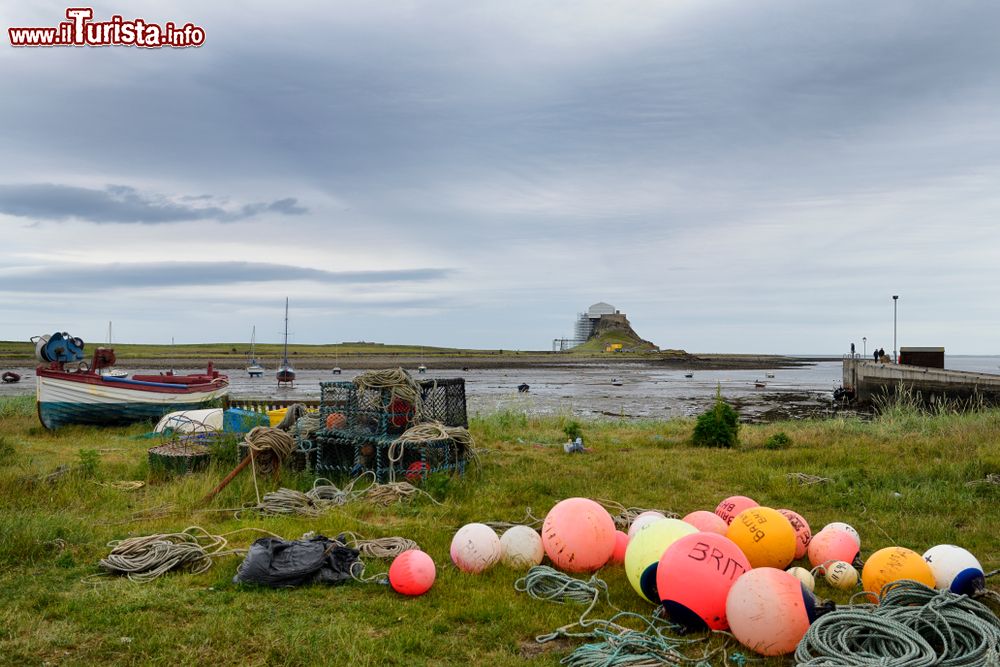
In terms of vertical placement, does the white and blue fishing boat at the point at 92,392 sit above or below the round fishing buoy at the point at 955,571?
above

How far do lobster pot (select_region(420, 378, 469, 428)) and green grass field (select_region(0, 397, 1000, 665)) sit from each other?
1.15 meters

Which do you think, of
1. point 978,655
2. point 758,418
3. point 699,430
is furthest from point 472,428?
point 758,418

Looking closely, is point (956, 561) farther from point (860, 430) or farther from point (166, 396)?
point (166, 396)

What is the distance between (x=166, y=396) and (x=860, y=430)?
766 inches

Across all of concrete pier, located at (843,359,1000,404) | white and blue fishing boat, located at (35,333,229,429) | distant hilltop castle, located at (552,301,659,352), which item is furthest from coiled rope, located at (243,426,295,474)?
distant hilltop castle, located at (552,301,659,352)

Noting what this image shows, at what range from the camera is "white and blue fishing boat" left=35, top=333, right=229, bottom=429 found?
18891mm

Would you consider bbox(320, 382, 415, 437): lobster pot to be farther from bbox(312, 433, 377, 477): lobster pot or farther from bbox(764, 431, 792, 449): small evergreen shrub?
bbox(764, 431, 792, 449): small evergreen shrub

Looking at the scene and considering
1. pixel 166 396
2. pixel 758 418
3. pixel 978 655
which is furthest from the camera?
pixel 758 418

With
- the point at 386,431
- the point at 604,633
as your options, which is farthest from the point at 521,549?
the point at 386,431

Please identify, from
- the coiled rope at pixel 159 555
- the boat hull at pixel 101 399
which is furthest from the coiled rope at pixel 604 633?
the boat hull at pixel 101 399

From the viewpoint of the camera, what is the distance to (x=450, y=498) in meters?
10.1

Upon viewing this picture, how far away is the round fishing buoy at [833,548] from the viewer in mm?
7074

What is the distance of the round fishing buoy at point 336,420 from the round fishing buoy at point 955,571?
9.10 m

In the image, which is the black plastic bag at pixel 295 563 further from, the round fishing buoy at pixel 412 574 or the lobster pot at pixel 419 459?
the lobster pot at pixel 419 459
